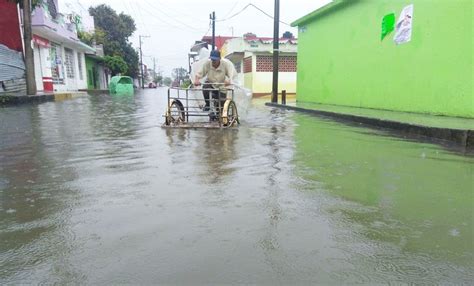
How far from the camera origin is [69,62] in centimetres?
3228

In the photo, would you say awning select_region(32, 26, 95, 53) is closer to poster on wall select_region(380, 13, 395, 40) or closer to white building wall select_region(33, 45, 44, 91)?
white building wall select_region(33, 45, 44, 91)

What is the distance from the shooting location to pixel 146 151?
5.68 metres

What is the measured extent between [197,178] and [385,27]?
995 cm

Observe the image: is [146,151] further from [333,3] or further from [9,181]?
[333,3]

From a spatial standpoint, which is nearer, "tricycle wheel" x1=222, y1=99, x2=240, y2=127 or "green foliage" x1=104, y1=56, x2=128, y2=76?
"tricycle wheel" x1=222, y1=99, x2=240, y2=127

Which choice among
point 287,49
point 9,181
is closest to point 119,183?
point 9,181

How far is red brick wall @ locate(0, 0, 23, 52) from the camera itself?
66.2 feet

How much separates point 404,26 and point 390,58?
3.19 ft

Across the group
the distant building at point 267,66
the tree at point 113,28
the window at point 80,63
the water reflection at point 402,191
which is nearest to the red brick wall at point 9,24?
the distant building at point 267,66

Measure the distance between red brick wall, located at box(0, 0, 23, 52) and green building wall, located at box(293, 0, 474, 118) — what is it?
548 inches

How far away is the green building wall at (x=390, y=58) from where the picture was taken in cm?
909

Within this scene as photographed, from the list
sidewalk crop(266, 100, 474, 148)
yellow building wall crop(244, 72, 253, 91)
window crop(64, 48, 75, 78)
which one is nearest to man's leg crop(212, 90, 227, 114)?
sidewalk crop(266, 100, 474, 148)

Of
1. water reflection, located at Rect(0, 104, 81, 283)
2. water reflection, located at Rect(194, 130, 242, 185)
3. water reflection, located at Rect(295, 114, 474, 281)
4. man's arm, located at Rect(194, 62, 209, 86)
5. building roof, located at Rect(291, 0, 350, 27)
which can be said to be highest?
building roof, located at Rect(291, 0, 350, 27)

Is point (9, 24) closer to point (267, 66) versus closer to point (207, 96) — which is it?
point (267, 66)
